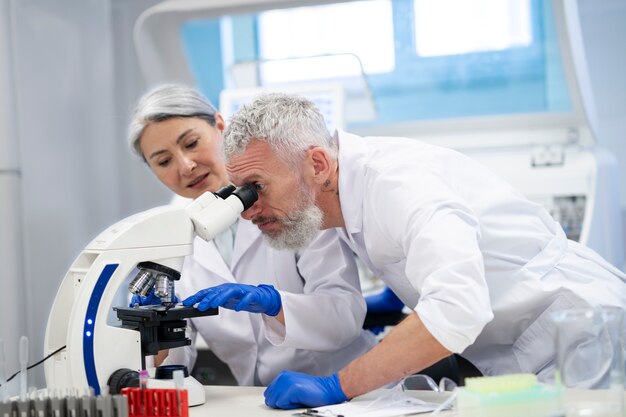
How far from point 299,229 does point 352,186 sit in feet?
0.52

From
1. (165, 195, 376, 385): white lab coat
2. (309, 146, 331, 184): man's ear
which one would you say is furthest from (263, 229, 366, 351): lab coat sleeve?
(309, 146, 331, 184): man's ear

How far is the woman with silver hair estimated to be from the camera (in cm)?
177

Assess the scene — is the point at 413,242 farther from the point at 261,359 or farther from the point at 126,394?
the point at 261,359

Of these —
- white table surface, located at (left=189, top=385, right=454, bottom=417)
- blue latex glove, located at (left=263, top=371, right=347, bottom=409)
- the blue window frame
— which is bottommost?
white table surface, located at (left=189, top=385, right=454, bottom=417)

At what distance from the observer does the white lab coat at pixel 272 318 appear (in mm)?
1809

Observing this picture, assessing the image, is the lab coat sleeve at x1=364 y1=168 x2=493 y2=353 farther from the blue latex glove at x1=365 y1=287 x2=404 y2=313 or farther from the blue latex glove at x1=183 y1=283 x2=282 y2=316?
the blue latex glove at x1=365 y1=287 x2=404 y2=313

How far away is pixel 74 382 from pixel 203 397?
0.26 meters

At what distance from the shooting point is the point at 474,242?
1.42m

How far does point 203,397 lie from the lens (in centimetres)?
152

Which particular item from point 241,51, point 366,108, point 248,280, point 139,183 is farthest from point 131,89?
point 248,280

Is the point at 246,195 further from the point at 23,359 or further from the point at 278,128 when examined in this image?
the point at 23,359

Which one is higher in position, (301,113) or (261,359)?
(301,113)

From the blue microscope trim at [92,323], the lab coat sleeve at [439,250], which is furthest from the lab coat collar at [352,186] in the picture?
the blue microscope trim at [92,323]

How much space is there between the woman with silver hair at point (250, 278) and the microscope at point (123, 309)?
206 mm
